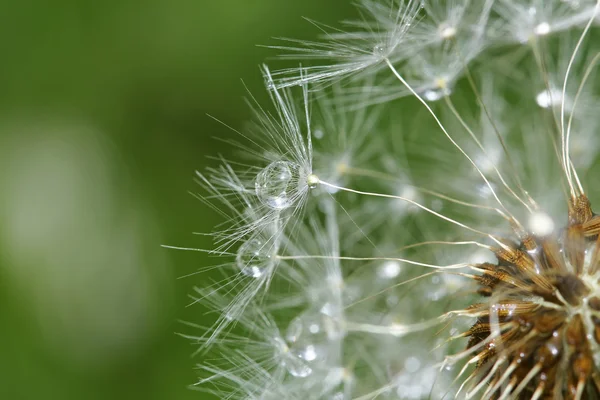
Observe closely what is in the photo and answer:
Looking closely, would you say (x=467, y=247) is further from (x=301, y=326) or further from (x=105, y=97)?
(x=105, y=97)

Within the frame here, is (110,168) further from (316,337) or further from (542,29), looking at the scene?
(542,29)

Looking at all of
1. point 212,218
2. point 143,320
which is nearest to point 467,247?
point 212,218

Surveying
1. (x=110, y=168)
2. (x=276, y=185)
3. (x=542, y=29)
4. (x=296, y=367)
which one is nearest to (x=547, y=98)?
(x=542, y=29)

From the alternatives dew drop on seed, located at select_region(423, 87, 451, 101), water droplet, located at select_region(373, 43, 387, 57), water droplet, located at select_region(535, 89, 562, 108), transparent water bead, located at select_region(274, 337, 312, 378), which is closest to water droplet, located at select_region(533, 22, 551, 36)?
water droplet, located at select_region(535, 89, 562, 108)

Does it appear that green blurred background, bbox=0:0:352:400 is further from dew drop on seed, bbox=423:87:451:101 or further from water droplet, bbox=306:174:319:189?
water droplet, bbox=306:174:319:189

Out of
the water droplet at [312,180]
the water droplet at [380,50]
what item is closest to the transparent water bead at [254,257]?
the water droplet at [312,180]

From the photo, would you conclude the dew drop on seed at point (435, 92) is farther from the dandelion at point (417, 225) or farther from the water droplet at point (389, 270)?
the water droplet at point (389, 270)

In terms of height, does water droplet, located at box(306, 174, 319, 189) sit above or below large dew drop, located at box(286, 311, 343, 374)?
above

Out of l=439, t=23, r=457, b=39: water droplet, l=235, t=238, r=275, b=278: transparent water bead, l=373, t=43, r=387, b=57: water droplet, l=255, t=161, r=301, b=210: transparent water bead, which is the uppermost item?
l=439, t=23, r=457, b=39: water droplet
